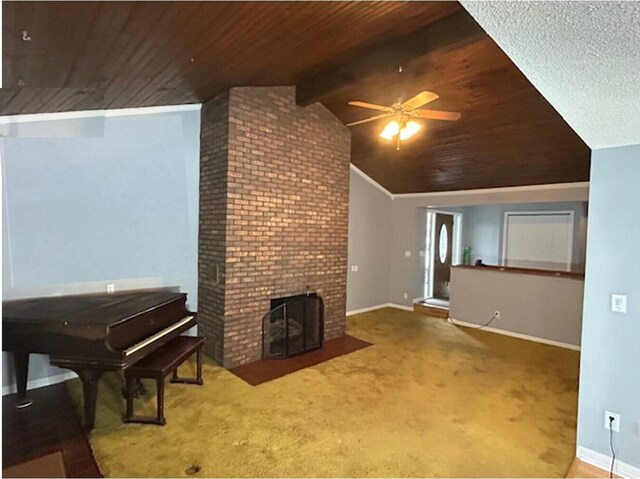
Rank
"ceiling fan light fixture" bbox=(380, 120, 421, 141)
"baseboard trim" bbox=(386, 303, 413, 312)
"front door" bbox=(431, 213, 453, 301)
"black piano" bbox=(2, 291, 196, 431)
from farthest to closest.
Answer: "front door" bbox=(431, 213, 453, 301) < "baseboard trim" bbox=(386, 303, 413, 312) < "ceiling fan light fixture" bbox=(380, 120, 421, 141) < "black piano" bbox=(2, 291, 196, 431)

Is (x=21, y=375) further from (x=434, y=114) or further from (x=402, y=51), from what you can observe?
(x=402, y=51)

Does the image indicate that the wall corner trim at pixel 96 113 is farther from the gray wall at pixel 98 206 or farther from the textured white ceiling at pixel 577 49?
the textured white ceiling at pixel 577 49

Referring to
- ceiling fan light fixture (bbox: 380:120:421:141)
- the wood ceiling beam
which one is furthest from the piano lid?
the wood ceiling beam

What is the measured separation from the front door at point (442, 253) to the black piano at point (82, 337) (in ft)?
20.6

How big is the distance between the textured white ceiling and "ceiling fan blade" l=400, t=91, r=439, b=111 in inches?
43.7

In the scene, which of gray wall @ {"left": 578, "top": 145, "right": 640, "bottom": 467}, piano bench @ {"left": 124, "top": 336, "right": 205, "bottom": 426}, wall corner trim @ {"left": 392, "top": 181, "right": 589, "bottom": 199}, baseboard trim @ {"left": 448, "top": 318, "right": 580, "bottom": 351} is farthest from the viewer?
wall corner trim @ {"left": 392, "top": 181, "right": 589, "bottom": 199}

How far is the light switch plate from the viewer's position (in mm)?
2416

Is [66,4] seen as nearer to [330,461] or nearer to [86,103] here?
[86,103]

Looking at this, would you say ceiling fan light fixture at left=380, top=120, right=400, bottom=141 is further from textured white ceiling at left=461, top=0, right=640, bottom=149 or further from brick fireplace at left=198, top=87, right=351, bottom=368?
textured white ceiling at left=461, top=0, right=640, bottom=149

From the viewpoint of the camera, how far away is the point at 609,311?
2.48 m

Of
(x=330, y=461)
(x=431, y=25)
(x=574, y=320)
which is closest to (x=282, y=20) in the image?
(x=431, y=25)

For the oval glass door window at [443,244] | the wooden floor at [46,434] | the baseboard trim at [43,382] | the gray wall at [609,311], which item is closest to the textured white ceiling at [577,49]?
the gray wall at [609,311]

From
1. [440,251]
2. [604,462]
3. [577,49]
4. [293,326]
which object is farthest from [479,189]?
[577,49]

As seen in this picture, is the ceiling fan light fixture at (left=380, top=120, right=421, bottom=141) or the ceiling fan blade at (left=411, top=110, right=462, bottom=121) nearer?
the ceiling fan blade at (left=411, top=110, right=462, bottom=121)
